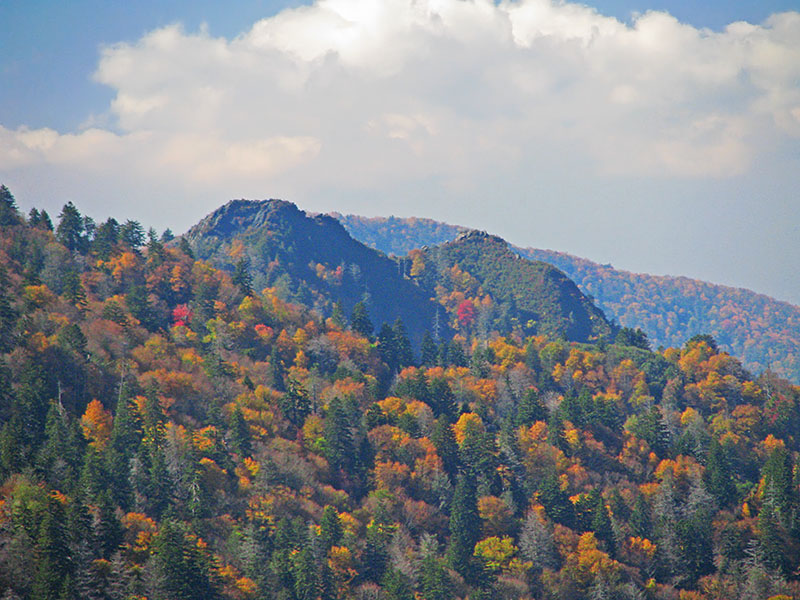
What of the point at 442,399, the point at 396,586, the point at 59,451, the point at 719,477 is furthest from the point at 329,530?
the point at 719,477

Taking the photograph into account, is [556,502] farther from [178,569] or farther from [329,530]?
[178,569]

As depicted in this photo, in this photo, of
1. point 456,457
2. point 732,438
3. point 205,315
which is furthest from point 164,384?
point 732,438

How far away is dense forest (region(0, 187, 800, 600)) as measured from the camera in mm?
81125

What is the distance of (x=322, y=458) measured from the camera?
108062 mm

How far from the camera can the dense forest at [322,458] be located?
81125 millimetres

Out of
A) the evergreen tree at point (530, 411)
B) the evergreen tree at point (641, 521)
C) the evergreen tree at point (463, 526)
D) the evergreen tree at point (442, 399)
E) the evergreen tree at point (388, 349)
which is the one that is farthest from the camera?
the evergreen tree at point (388, 349)

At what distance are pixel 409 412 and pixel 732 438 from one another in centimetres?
5415

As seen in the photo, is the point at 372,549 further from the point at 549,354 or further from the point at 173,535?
the point at 549,354

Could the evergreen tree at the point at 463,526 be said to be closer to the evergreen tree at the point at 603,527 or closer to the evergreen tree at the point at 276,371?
the evergreen tree at the point at 603,527

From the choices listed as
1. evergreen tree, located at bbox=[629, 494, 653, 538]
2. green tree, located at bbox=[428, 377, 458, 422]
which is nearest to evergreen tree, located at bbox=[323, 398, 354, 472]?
green tree, located at bbox=[428, 377, 458, 422]

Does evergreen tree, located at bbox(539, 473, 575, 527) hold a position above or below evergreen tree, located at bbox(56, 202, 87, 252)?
below

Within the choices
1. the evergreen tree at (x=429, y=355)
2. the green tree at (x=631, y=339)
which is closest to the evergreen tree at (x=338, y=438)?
the evergreen tree at (x=429, y=355)

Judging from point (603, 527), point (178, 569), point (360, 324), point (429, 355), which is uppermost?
point (360, 324)

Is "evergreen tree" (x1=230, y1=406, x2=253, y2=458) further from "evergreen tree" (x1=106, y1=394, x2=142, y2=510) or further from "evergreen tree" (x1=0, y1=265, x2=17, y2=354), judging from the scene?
"evergreen tree" (x1=0, y1=265, x2=17, y2=354)
